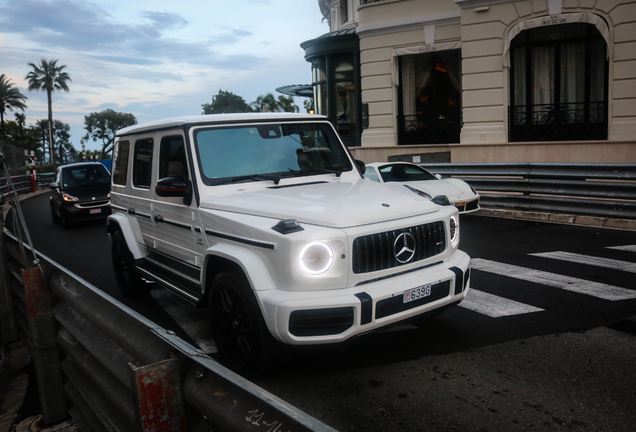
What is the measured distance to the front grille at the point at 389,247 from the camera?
4.13 m

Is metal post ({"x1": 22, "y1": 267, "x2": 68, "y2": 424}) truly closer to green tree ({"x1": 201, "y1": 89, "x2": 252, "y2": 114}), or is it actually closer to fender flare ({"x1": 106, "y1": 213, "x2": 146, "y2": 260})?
fender flare ({"x1": 106, "y1": 213, "x2": 146, "y2": 260})

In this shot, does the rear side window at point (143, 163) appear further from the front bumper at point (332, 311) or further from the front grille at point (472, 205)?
the front grille at point (472, 205)

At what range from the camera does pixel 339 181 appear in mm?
5598

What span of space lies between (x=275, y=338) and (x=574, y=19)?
16.8m

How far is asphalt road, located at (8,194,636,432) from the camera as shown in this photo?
364 cm

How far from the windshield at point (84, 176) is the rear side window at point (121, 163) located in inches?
375

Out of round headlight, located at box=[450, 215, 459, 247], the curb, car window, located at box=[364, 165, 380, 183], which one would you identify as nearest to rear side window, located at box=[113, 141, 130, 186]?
round headlight, located at box=[450, 215, 459, 247]

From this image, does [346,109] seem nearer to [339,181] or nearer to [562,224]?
[562,224]

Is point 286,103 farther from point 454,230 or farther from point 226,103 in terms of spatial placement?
point 454,230

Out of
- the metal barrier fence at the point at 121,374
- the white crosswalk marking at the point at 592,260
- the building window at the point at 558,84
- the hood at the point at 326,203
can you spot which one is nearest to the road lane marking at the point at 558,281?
the white crosswalk marking at the point at 592,260

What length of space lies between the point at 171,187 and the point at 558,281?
15.5ft

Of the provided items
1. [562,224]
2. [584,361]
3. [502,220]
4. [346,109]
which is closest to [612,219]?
[562,224]

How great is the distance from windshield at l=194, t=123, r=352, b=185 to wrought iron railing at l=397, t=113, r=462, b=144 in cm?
1676

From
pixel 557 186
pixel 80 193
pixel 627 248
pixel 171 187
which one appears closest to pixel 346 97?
pixel 80 193
